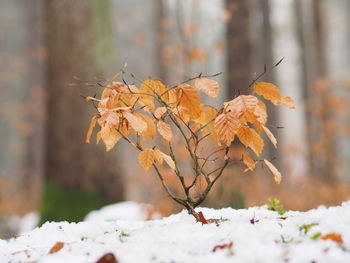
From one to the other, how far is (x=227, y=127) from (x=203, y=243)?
1.55 ft

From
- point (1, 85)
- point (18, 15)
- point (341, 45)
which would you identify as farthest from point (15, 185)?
point (341, 45)

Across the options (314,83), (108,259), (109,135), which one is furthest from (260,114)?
(314,83)

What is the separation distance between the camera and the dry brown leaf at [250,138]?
1685 millimetres

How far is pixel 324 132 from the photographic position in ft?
30.0

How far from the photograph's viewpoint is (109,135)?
1.62m

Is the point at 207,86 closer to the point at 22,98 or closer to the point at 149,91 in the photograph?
the point at 149,91

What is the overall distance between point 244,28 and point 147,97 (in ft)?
18.5

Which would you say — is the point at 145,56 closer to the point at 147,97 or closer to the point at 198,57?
the point at 198,57

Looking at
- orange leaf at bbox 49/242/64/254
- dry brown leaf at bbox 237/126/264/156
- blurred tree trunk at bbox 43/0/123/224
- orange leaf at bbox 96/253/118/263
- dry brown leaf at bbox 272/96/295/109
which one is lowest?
orange leaf at bbox 96/253/118/263

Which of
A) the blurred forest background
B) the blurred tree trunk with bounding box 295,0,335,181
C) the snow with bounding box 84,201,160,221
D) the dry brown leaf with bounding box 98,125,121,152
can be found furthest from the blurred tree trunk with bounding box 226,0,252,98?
the dry brown leaf with bounding box 98,125,121,152

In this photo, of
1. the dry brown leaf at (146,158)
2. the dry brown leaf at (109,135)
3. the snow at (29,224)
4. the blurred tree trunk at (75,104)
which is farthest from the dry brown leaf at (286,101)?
the snow at (29,224)

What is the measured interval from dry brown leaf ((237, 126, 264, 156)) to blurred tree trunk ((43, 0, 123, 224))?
3320 mm

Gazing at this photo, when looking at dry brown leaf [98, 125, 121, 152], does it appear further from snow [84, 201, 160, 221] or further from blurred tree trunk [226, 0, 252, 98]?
blurred tree trunk [226, 0, 252, 98]

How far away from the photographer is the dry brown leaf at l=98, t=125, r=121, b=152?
1.58 m
